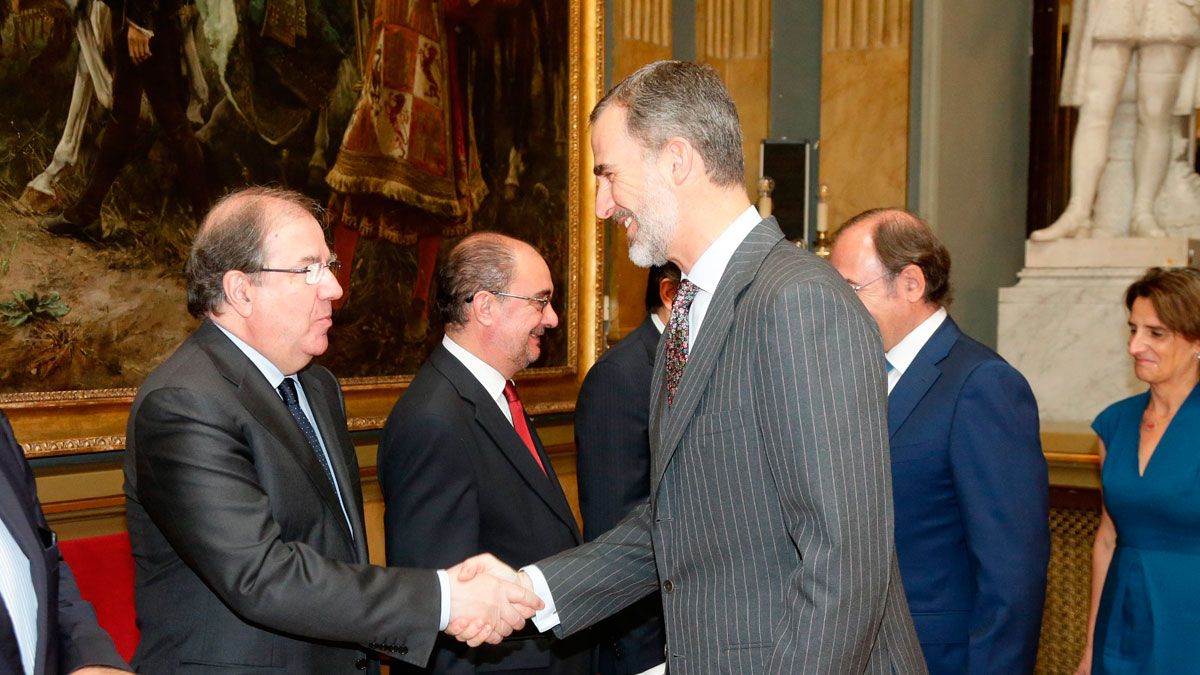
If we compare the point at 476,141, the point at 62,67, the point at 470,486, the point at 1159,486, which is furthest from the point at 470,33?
the point at 1159,486

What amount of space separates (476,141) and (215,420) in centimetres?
393

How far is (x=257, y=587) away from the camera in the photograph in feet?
→ 8.42

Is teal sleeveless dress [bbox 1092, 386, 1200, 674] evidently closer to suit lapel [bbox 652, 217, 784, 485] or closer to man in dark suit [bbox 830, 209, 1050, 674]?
man in dark suit [bbox 830, 209, 1050, 674]

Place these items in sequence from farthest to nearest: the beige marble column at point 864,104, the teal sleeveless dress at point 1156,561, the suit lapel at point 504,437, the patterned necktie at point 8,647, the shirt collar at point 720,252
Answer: the beige marble column at point 864,104
the teal sleeveless dress at point 1156,561
the suit lapel at point 504,437
the shirt collar at point 720,252
the patterned necktie at point 8,647

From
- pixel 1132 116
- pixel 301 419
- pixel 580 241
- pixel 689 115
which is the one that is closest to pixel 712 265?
pixel 689 115

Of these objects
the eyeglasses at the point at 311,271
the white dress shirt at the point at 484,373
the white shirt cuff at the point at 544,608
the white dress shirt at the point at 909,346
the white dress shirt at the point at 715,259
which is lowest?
the white shirt cuff at the point at 544,608

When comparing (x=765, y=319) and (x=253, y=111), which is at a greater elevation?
(x=253, y=111)

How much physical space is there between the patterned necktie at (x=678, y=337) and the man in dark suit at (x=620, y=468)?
1383 mm

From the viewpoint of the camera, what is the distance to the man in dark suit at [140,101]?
4492 mm

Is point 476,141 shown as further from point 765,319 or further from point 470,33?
point 765,319

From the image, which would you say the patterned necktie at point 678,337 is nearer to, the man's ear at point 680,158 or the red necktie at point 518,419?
the man's ear at point 680,158

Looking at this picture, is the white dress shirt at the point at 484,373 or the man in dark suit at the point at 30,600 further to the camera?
the white dress shirt at the point at 484,373

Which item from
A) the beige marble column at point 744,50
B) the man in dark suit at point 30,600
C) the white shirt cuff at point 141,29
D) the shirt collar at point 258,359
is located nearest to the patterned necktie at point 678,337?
the shirt collar at point 258,359

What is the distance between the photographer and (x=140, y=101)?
15.2ft
